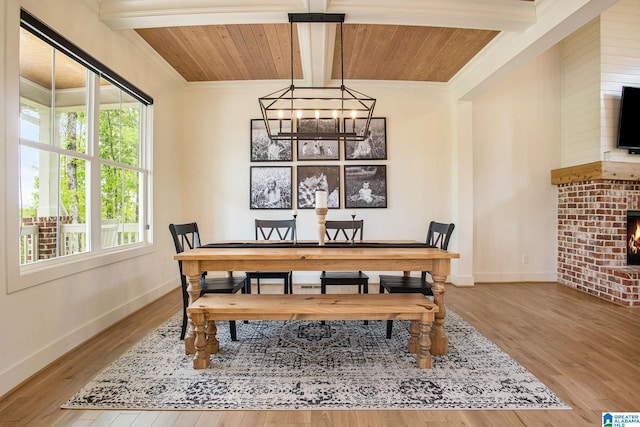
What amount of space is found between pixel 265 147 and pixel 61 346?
309 cm

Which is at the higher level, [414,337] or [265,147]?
[265,147]

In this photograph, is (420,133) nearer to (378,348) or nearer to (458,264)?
(458,264)

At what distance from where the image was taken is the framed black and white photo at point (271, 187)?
437 centimetres

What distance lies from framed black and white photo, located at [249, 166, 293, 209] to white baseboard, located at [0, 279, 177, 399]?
1.82m

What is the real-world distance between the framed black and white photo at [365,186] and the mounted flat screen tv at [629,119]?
9.50ft

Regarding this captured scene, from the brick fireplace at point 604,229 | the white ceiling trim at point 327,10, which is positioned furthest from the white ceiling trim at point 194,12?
the brick fireplace at point 604,229

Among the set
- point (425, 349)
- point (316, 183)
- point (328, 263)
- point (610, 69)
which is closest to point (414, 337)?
point (425, 349)

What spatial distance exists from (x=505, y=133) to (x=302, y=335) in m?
4.09

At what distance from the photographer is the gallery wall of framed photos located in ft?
14.3

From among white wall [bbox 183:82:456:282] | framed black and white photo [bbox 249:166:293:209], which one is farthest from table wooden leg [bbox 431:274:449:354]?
framed black and white photo [bbox 249:166:293:209]

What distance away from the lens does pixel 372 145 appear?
4387 millimetres

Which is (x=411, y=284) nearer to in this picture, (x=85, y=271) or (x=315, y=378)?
(x=315, y=378)

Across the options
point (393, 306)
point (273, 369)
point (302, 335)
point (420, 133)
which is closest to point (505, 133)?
point (420, 133)

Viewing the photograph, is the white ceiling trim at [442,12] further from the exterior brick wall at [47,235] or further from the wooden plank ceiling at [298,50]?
the exterior brick wall at [47,235]
